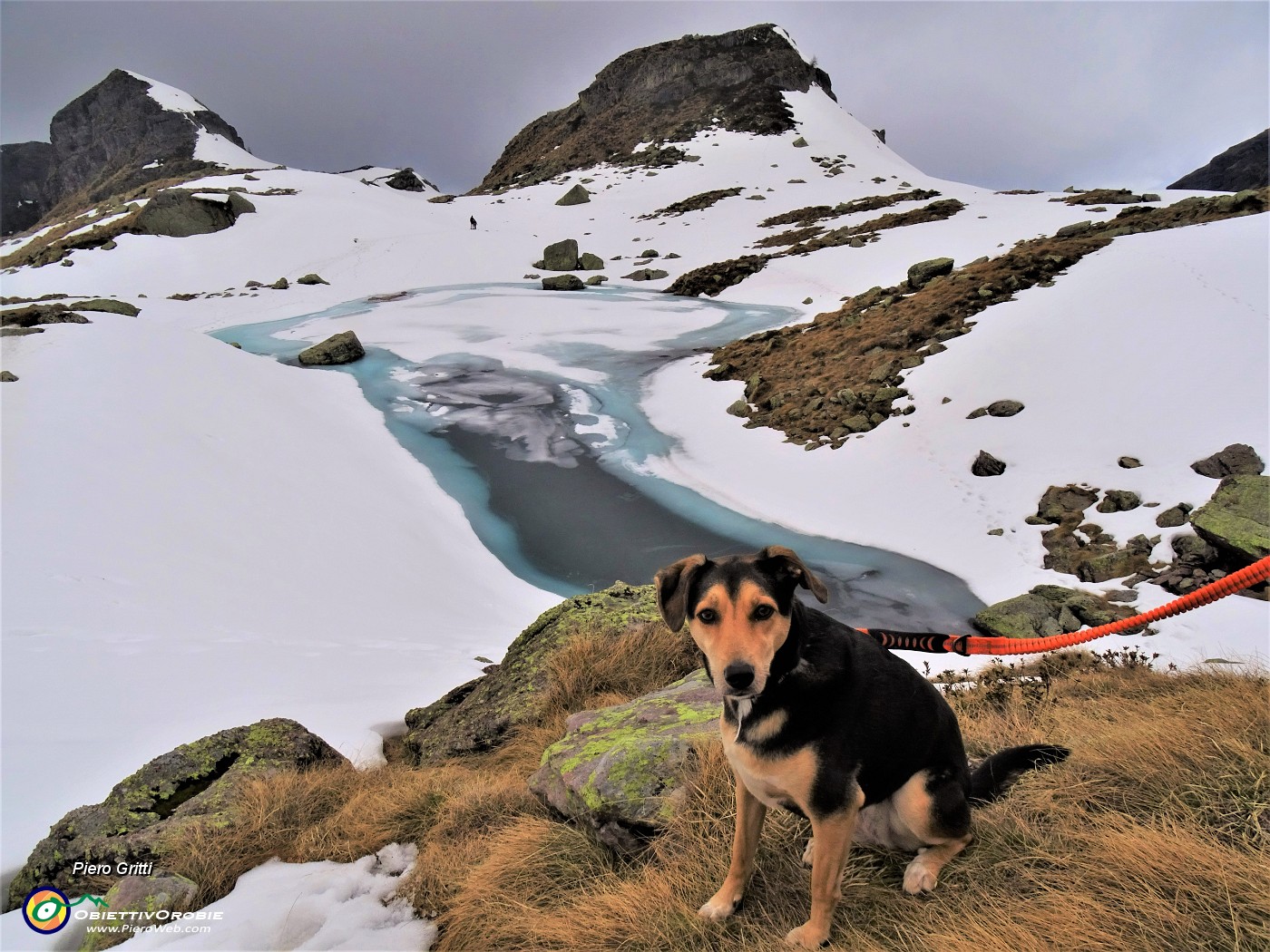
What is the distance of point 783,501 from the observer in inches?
472

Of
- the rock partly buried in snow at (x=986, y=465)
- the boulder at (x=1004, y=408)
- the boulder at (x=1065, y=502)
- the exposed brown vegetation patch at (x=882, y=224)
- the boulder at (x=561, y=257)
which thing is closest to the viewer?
the boulder at (x=1065, y=502)

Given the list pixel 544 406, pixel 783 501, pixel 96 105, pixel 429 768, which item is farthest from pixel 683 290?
pixel 96 105

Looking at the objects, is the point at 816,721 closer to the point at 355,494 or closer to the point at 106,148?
the point at 355,494

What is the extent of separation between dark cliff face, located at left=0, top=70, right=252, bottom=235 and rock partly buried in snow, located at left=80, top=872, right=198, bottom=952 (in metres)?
109

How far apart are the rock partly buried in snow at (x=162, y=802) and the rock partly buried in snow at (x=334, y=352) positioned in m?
18.0

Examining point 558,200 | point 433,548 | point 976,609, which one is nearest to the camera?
point 976,609

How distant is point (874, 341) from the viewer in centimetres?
1636

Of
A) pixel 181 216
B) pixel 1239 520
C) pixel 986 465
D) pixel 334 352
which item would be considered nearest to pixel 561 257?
pixel 334 352

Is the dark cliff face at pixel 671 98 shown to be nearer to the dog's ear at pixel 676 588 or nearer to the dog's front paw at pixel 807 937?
the dog's ear at pixel 676 588

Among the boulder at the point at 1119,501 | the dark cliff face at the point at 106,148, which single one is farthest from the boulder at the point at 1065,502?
the dark cliff face at the point at 106,148

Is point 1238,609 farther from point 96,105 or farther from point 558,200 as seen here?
point 96,105

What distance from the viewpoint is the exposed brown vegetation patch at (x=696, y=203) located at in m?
51.6

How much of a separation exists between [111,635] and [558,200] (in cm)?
5833

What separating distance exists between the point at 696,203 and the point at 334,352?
40563 millimetres
